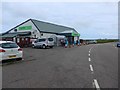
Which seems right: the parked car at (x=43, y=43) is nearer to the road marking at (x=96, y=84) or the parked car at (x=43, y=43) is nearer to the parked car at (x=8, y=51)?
the parked car at (x=8, y=51)

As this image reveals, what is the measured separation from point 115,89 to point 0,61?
27.9 ft

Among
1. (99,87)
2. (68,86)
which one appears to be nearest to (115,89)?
(99,87)

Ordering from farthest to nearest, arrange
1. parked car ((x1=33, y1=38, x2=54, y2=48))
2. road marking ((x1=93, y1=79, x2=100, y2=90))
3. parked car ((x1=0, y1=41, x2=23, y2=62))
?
parked car ((x1=33, y1=38, x2=54, y2=48)) < parked car ((x1=0, y1=41, x2=23, y2=62)) < road marking ((x1=93, y1=79, x2=100, y2=90))

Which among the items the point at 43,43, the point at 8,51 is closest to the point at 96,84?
the point at 8,51

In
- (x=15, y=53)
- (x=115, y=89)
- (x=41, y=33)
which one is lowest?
(x=115, y=89)

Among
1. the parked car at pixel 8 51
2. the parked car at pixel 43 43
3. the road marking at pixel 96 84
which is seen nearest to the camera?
the road marking at pixel 96 84

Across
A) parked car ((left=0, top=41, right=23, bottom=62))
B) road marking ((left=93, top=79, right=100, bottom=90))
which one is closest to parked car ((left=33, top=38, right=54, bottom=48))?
parked car ((left=0, top=41, right=23, bottom=62))

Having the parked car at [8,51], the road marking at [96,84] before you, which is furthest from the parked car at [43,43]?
the road marking at [96,84]

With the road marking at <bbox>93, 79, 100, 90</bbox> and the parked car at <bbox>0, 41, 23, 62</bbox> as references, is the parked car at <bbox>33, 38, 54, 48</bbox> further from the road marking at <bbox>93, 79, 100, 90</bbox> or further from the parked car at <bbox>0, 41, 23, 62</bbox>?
the road marking at <bbox>93, 79, 100, 90</bbox>

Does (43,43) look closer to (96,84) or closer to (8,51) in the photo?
(8,51)

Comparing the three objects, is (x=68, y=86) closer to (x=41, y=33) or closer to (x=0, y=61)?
(x=0, y=61)

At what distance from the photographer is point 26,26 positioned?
45.4m

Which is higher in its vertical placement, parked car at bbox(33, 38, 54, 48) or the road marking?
parked car at bbox(33, 38, 54, 48)

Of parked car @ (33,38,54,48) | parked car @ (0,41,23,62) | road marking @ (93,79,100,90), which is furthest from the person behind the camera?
parked car @ (33,38,54,48)
